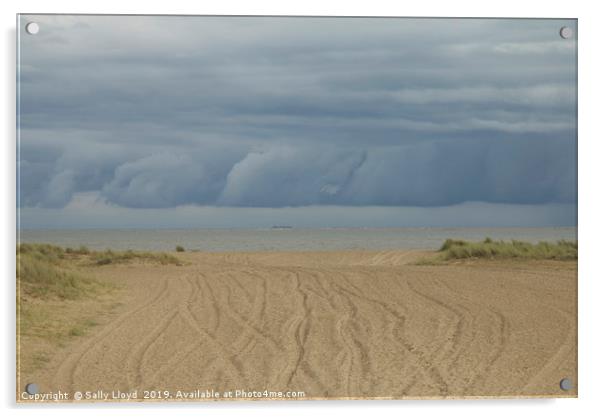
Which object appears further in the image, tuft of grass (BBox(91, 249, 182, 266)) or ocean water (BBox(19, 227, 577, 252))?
tuft of grass (BBox(91, 249, 182, 266))

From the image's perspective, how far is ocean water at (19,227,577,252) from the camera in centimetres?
753

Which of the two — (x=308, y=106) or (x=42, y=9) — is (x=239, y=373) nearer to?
(x=308, y=106)

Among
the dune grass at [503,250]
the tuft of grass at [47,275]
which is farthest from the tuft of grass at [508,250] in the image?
the tuft of grass at [47,275]

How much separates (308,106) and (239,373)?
7.58 ft

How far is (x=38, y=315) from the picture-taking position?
24.5ft

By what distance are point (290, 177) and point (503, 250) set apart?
3.79 m

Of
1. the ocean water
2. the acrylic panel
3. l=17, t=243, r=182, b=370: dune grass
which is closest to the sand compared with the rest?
the acrylic panel

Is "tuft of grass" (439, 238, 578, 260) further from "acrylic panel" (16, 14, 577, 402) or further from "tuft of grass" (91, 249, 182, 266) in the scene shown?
"tuft of grass" (91, 249, 182, 266)

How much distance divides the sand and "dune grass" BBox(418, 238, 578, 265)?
166mm

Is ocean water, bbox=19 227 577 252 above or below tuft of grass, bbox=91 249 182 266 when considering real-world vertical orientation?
above

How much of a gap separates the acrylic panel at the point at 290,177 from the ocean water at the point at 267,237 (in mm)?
38

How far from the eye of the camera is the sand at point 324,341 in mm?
6973

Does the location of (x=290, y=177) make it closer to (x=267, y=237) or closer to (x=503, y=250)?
(x=267, y=237)

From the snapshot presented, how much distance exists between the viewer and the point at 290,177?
7473mm
